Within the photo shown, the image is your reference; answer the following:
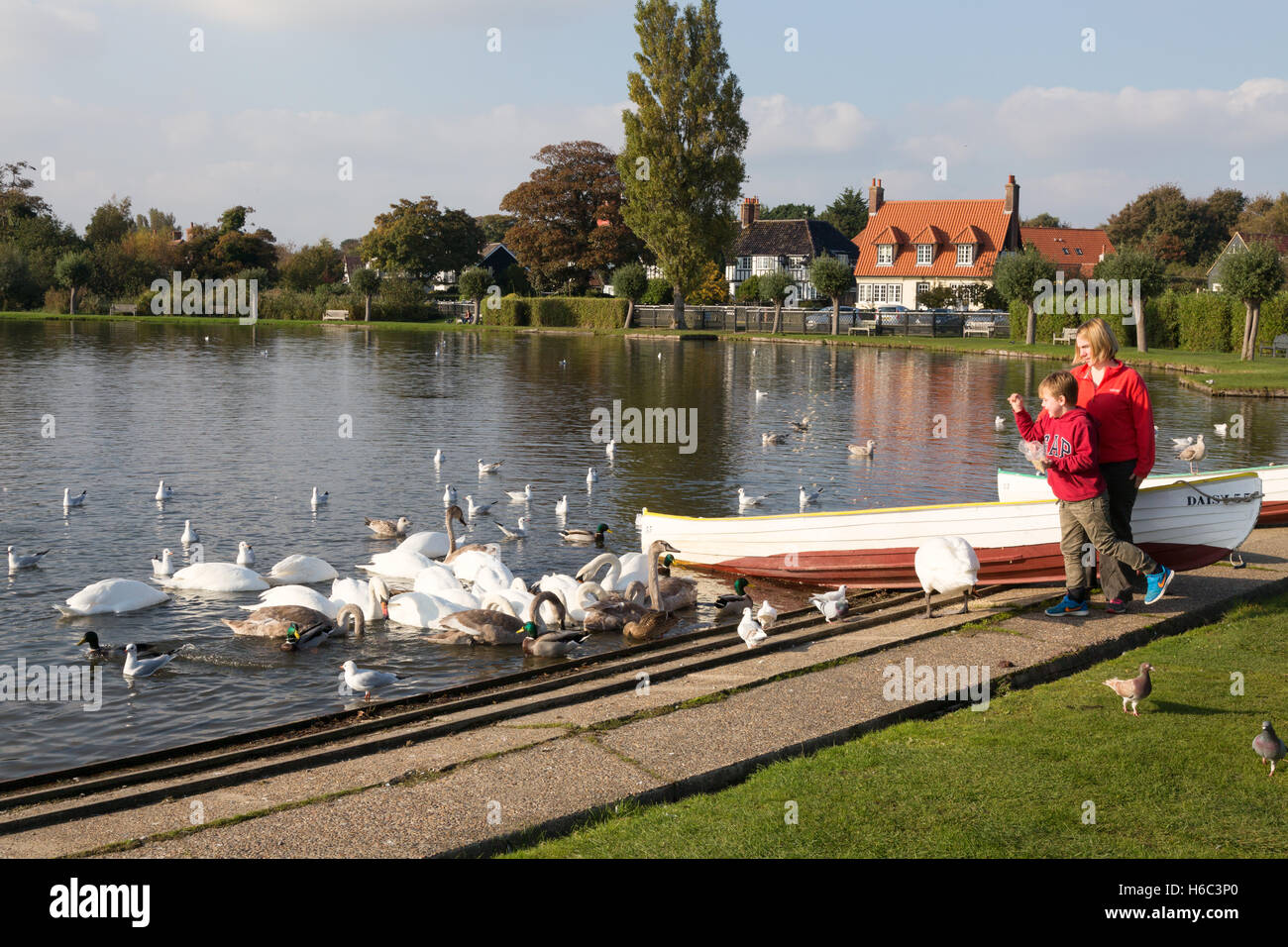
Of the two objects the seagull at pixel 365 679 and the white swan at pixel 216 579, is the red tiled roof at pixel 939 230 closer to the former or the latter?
the white swan at pixel 216 579

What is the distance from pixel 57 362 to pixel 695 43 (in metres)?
52.3

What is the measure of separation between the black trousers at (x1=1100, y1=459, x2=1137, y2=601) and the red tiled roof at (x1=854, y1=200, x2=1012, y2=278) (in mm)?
87425

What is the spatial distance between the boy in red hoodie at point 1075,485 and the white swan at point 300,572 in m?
9.44

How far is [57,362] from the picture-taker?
47.1 m

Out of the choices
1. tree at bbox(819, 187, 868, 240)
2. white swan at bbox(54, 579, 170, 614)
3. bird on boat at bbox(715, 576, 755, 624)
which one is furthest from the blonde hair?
tree at bbox(819, 187, 868, 240)

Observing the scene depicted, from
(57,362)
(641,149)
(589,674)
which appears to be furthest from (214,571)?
(641,149)

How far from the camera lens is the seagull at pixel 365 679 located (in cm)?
1046

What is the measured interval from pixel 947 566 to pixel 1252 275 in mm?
45400

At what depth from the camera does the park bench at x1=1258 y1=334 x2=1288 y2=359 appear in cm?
5359

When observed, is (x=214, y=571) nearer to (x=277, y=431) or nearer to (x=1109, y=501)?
(x=1109, y=501)

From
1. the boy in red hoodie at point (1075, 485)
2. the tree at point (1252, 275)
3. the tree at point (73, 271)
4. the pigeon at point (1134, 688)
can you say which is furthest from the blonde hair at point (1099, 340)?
the tree at point (73, 271)

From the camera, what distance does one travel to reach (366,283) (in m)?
92.5

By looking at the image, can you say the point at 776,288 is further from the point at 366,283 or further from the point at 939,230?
the point at 366,283

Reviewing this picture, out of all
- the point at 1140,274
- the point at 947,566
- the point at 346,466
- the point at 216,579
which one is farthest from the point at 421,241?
the point at 947,566
